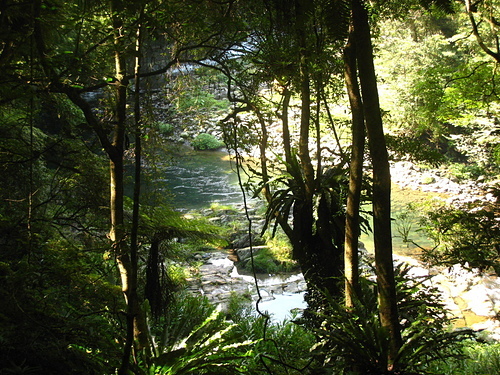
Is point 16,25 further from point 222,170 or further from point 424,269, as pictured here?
point 222,170

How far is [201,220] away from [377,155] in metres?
3.29

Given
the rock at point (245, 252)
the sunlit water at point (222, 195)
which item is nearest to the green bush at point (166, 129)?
the sunlit water at point (222, 195)

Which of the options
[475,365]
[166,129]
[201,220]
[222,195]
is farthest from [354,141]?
[166,129]

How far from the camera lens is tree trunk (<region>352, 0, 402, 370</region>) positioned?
221cm

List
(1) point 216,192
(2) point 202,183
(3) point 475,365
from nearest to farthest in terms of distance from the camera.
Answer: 1. (3) point 475,365
2. (1) point 216,192
3. (2) point 202,183

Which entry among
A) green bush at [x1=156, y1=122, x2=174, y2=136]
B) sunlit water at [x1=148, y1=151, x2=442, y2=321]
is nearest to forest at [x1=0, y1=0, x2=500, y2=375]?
green bush at [x1=156, y1=122, x2=174, y2=136]

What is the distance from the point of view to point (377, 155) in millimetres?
Result: 2254

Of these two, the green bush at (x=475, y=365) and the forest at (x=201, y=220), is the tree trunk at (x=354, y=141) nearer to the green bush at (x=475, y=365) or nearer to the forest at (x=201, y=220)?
the forest at (x=201, y=220)

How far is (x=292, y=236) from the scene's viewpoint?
17.9ft

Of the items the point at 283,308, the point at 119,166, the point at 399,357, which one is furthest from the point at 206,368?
the point at 283,308

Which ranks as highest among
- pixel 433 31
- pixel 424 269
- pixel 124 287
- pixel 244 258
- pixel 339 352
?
pixel 433 31

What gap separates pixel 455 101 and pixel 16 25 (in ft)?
23.2

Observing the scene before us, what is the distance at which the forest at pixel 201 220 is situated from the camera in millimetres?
2102

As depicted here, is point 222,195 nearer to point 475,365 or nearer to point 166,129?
point 166,129
